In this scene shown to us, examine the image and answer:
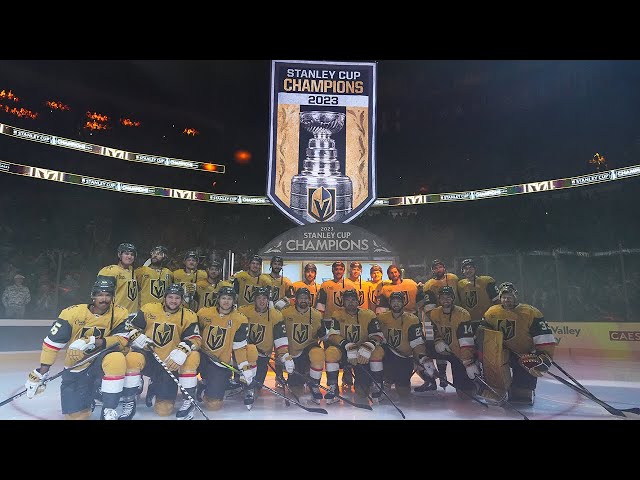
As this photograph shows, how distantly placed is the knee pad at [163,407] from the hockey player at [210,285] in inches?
45.0

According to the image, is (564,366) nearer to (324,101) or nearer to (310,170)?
(310,170)

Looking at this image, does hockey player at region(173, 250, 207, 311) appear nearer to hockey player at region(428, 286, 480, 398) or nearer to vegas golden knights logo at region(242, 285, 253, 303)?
vegas golden knights logo at region(242, 285, 253, 303)

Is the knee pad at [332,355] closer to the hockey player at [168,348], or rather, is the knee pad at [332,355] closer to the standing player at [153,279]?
Result: the hockey player at [168,348]

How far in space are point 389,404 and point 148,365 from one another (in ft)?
7.65

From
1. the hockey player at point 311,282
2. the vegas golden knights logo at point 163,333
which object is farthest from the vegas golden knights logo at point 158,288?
the hockey player at point 311,282

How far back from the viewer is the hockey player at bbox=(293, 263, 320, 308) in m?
5.55

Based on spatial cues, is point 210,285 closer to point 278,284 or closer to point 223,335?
point 278,284

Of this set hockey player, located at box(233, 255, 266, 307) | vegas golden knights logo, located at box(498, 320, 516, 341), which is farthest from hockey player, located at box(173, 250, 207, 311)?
vegas golden knights logo, located at box(498, 320, 516, 341)

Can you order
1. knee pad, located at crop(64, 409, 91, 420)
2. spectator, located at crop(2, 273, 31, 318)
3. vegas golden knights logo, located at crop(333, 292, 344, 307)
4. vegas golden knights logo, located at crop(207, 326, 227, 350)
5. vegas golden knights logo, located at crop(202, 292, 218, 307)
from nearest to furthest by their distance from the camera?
1. knee pad, located at crop(64, 409, 91, 420)
2. vegas golden knights logo, located at crop(207, 326, 227, 350)
3. vegas golden knights logo, located at crop(202, 292, 218, 307)
4. vegas golden knights logo, located at crop(333, 292, 344, 307)
5. spectator, located at crop(2, 273, 31, 318)

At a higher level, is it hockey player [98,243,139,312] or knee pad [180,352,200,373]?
hockey player [98,243,139,312]

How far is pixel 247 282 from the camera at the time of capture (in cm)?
537

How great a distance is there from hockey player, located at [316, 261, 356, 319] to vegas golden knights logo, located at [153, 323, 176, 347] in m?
1.81

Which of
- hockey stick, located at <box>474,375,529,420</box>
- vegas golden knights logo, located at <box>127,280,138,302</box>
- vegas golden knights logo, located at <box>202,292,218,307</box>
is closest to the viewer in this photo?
hockey stick, located at <box>474,375,529,420</box>

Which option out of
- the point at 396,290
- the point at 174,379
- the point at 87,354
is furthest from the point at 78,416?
the point at 396,290
